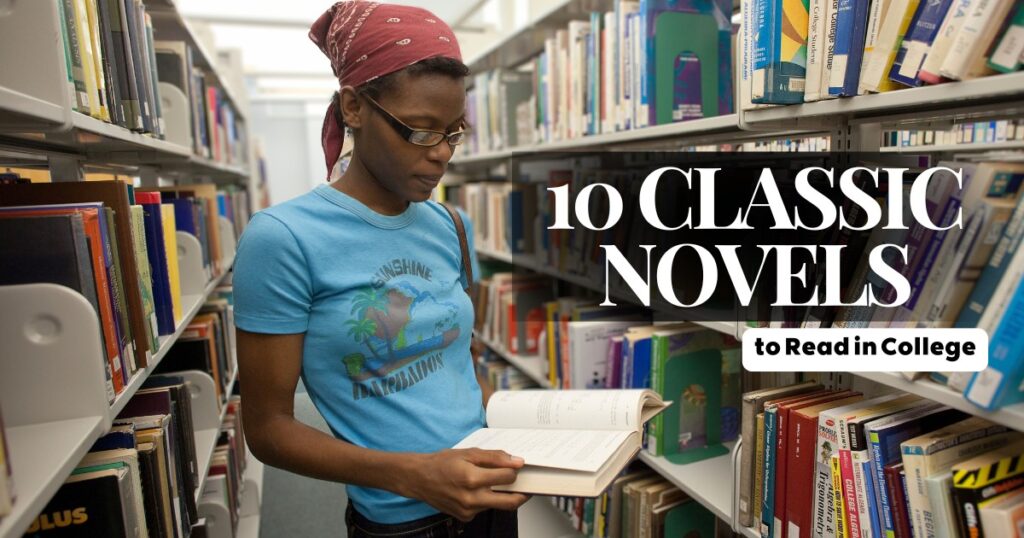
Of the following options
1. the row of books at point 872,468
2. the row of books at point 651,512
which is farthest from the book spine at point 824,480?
the row of books at point 651,512

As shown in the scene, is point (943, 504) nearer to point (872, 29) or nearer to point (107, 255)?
point (872, 29)

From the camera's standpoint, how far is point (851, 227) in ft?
3.54

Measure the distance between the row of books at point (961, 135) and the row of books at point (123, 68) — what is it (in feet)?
5.00

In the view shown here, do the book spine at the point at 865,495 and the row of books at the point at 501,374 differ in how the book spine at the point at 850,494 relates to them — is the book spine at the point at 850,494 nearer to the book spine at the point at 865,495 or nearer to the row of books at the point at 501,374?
the book spine at the point at 865,495

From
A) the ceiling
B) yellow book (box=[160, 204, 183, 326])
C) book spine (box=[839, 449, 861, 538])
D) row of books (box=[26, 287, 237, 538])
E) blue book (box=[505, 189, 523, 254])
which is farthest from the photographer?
the ceiling

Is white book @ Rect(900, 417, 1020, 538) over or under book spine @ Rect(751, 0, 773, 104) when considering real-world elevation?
under

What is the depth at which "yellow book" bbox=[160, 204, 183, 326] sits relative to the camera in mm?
1441

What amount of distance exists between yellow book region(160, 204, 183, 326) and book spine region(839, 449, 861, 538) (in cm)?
142

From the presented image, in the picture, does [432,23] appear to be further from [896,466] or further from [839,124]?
[896,466]

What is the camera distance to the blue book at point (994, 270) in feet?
2.64

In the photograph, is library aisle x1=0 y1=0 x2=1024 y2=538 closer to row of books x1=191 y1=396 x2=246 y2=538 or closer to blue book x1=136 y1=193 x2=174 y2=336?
blue book x1=136 y1=193 x2=174 y2=336

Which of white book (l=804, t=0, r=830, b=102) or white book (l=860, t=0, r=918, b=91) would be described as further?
white book (l=804, t=0, r=830, b=102)

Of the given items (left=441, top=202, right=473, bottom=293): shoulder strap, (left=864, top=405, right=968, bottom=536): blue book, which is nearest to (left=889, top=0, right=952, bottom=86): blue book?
(left=864, top=405, right=968, bottom=536): blue book

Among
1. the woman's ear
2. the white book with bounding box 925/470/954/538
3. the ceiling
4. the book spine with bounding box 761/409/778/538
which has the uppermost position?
the ceiling
